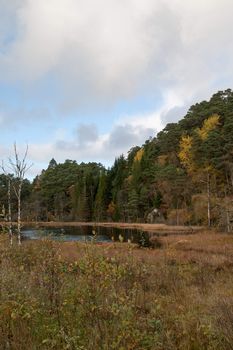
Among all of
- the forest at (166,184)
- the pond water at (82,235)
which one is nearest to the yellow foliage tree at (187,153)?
the forest at (166,184)

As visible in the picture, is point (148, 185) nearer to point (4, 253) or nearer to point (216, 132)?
point (216, 132)

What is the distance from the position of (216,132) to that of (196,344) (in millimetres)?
52368

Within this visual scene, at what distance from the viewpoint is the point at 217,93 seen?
258ft

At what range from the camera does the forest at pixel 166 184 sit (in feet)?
174

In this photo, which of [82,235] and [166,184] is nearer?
[82,235]

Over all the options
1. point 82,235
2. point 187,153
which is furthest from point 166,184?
point 82,235

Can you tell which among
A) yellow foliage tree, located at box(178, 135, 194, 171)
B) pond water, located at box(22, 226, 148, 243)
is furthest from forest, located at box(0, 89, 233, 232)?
pond water, located at box(22, 226, 148, 243)

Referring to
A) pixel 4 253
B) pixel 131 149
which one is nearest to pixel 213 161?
pixel 4 253

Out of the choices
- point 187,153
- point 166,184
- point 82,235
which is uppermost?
point 187,153

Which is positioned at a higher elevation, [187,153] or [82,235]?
[187,153]

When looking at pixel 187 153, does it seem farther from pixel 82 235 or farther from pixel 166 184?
pixel 82 235

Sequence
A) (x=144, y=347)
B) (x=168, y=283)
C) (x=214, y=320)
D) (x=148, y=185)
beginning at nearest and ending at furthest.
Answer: (x=144, y=347) < (x=214, y=320) < (x=168, y=283) < (x=148, y=185)

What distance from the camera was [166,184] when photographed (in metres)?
64.1

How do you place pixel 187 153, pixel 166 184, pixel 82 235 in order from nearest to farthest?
pixel 82 235
pixel 166 184
pixel 187 153
